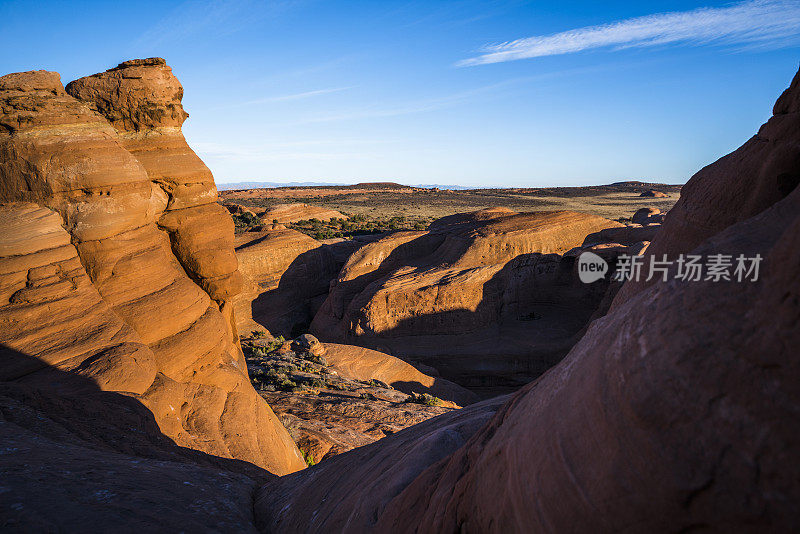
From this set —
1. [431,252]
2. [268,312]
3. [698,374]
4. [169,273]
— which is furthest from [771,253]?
[268,312]

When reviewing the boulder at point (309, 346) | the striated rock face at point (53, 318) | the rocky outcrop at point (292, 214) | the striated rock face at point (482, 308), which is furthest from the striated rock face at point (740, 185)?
the rocky outcrop at point (292, 214)

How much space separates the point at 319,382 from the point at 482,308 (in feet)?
27.2

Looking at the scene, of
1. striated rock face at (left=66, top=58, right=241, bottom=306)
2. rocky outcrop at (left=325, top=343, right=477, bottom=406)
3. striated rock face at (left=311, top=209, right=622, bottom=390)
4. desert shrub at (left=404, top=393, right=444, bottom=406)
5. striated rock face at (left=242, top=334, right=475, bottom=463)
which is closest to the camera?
striated rock face at (left=66, top=58, right=241, bottom=306)

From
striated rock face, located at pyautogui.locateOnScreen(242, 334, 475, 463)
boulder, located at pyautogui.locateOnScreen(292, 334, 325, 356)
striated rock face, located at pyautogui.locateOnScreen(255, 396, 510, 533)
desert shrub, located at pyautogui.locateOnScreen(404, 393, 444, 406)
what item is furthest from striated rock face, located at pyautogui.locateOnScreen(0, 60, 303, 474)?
boulder, located at pyautogui.locateOnScreen(292, 334, 325, 356)

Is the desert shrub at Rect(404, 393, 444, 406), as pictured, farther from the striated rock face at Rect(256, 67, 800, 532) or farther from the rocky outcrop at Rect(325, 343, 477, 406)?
the striated rock face at Rect(256, 67, 800, 532)

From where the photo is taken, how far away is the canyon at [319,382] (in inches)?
73.3

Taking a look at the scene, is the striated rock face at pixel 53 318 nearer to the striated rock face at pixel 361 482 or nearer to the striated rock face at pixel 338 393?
the striated rock face at pixel 361 482

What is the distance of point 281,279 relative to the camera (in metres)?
23.6

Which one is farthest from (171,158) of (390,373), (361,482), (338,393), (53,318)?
(390,373)

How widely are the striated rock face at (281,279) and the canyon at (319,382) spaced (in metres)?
5.78

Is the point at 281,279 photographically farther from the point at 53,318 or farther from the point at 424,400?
the point at 53,318

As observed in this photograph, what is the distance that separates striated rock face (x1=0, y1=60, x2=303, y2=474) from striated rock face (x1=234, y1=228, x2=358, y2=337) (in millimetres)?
12574

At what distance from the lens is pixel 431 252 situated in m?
21.9

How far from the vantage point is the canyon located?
6.11 feet
